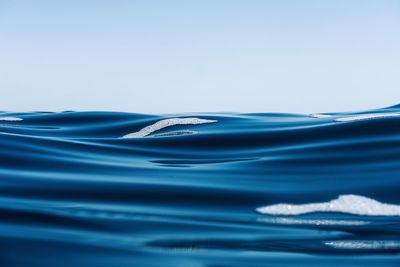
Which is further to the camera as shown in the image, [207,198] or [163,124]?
[163,124]

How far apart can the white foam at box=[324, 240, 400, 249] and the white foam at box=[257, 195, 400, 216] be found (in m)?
0.54

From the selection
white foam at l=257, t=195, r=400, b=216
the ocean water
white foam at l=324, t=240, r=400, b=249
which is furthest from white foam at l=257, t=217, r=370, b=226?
white foam at l=324, t=240, r=400, b=249

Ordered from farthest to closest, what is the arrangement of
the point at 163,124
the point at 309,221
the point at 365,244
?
the point at 163,124
the point at 309,221
the point at 365,244

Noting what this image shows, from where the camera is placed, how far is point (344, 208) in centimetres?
318

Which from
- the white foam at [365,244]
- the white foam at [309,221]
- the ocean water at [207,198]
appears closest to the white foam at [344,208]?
the ocean water at [207,198]

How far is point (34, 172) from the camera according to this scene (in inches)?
148

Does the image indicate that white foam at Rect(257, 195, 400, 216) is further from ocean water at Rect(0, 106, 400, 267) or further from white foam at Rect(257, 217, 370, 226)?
white foam at Rect(257, 217, 370, 226)

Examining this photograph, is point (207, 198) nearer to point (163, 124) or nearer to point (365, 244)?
point (365, 244)

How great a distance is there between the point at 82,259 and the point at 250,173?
2.07 meters

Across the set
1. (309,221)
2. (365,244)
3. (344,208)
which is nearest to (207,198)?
(309,221)

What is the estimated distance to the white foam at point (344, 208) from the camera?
307 cm

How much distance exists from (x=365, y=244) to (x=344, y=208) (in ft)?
2.30

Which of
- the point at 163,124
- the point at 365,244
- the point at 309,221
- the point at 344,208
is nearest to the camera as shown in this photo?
the point at 365,244

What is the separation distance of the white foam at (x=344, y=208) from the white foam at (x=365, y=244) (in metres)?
0.54
